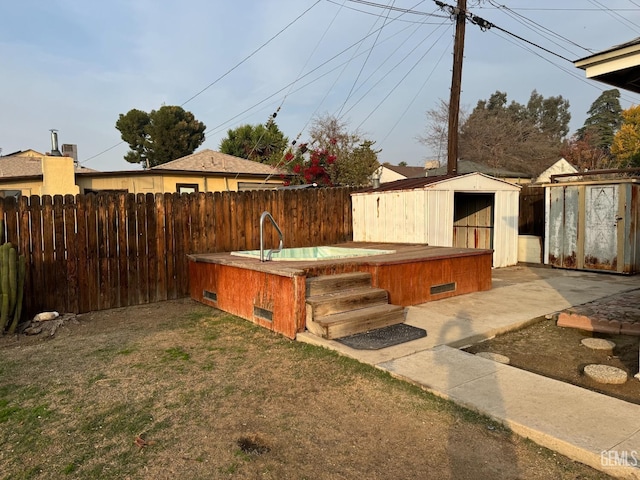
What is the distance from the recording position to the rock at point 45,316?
572 cm

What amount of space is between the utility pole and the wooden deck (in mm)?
5264

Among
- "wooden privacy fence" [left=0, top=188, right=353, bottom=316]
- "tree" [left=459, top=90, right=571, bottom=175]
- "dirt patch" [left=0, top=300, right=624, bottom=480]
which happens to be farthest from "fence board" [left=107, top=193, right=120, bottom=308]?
"tree" [left=459, top=90, right=571, bottom=175]

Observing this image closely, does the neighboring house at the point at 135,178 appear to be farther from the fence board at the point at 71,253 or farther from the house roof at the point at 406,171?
the house roof at the point at 406,171

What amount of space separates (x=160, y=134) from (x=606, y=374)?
3278cm

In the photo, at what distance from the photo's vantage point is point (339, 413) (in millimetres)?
2988

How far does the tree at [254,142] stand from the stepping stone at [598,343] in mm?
23865

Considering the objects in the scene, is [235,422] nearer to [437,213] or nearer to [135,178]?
[437,213]

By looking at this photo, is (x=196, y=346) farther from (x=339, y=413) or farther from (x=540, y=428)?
(x=540, y=428)

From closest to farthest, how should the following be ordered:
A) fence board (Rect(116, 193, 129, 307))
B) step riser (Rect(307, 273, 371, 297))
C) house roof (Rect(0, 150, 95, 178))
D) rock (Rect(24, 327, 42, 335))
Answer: step riser (Rect(307, 273, 371, 297)) → rock (Rect(24, 327, 42, 335)) → fence board (Rect(116, 193, 129, 307)) → house roof (Rect(0, 150, 95, 178))

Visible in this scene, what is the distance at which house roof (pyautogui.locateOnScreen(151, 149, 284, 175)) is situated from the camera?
587 inches

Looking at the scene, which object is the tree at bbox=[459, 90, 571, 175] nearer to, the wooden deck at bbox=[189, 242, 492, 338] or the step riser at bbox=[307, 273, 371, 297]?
the wooden deck at bbox=[189, 242, 492, 338]

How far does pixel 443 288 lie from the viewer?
6.57 meters

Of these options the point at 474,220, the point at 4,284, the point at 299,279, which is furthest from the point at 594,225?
the point at 4,284

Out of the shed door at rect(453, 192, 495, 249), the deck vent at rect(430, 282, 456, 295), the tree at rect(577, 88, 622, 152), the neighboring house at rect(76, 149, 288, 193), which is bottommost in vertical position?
the deck vent at rect(430, 282, 456, 295)
